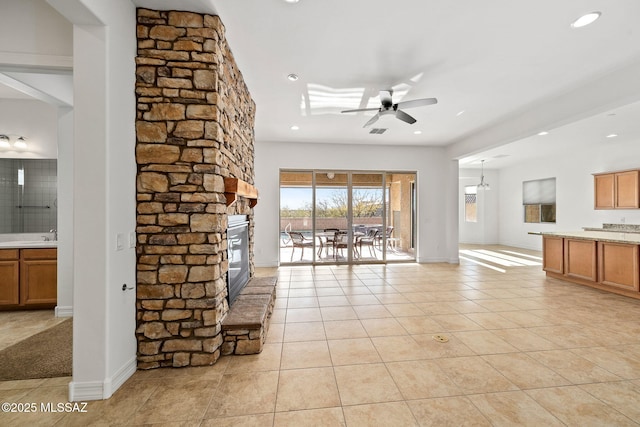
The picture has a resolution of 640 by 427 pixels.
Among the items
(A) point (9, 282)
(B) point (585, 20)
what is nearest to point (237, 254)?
(A) point (9, 282)

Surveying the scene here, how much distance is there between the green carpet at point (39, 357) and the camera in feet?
7.35

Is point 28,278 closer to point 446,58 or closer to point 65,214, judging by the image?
point 65,214

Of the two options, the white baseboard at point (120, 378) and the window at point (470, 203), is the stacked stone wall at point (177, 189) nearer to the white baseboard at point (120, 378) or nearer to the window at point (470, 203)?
the white baseboard at point (120, 378)

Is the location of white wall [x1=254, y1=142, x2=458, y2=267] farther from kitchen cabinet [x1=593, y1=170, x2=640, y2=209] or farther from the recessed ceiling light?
the recessed ceiling light

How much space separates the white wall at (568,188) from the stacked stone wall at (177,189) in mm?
8806

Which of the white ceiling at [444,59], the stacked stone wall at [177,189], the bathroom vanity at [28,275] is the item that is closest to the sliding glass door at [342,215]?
the white ceiling at [444,59]

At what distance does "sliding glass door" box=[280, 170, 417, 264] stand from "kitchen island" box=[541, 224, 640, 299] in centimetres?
283

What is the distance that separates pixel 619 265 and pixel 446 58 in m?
4.30

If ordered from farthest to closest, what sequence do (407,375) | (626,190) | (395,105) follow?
1. (626,190)
2. (395,105)
3. (407,375)

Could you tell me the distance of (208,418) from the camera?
5.72 feet

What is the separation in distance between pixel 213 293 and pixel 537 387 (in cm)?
261

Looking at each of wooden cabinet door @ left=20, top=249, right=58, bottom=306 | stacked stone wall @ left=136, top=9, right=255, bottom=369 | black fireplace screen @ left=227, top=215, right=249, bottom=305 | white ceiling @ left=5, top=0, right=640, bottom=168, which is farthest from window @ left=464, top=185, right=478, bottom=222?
wooden cabinet door @ left=20, top=249, right=58, bottom=306

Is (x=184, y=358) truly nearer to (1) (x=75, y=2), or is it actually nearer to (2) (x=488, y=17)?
(1) (x=75, y=2)

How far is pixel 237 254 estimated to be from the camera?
10.7ft
